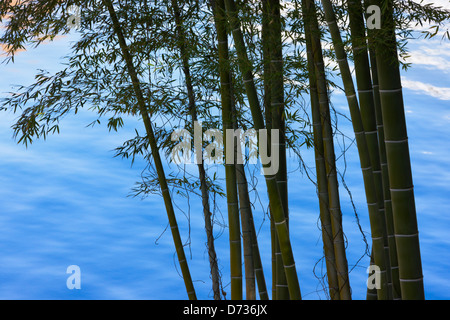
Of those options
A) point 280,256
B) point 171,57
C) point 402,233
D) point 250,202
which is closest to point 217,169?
point 250,202

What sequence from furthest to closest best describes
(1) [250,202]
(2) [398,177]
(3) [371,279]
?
(1) [250,202], (3) [371,279], (2) [398,177]

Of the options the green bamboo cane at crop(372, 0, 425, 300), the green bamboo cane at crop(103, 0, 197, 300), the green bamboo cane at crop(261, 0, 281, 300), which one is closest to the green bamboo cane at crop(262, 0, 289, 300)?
the green bamboo cane at crop(261, 0, 281, 300)

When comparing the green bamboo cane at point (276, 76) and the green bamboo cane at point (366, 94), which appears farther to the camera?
the green bamboo cane at point (276, 76)

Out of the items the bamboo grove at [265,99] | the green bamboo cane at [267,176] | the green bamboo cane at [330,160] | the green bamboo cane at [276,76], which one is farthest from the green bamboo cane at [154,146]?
the green bamboo cane at [330,160]

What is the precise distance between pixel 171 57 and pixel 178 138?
794 mm

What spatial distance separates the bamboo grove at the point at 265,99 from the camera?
3363mm

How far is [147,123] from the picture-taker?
511 centimetres

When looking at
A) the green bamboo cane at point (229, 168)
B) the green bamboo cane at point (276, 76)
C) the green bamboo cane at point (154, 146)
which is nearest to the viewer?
the green bamboo cane at point (276, 76)

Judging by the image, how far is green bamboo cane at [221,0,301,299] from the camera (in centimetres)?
371

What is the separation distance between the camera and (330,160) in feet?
12.9

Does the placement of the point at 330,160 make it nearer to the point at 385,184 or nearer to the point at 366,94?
the point at 385,184

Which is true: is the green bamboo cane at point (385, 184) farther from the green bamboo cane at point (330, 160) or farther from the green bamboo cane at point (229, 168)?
the green bamboo cane at point (229, 168)

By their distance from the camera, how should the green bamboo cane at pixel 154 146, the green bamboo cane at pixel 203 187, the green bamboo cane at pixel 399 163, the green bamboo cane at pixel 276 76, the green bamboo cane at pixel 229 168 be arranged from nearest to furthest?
the green bamboo cane at pixel 399 163, the green bamboo cane at pixel 276 76, the green bamboo cane at pixel 229 168, the green bamboo cane at pixel 154 146, the green bamboo cane at pixel 203 187
